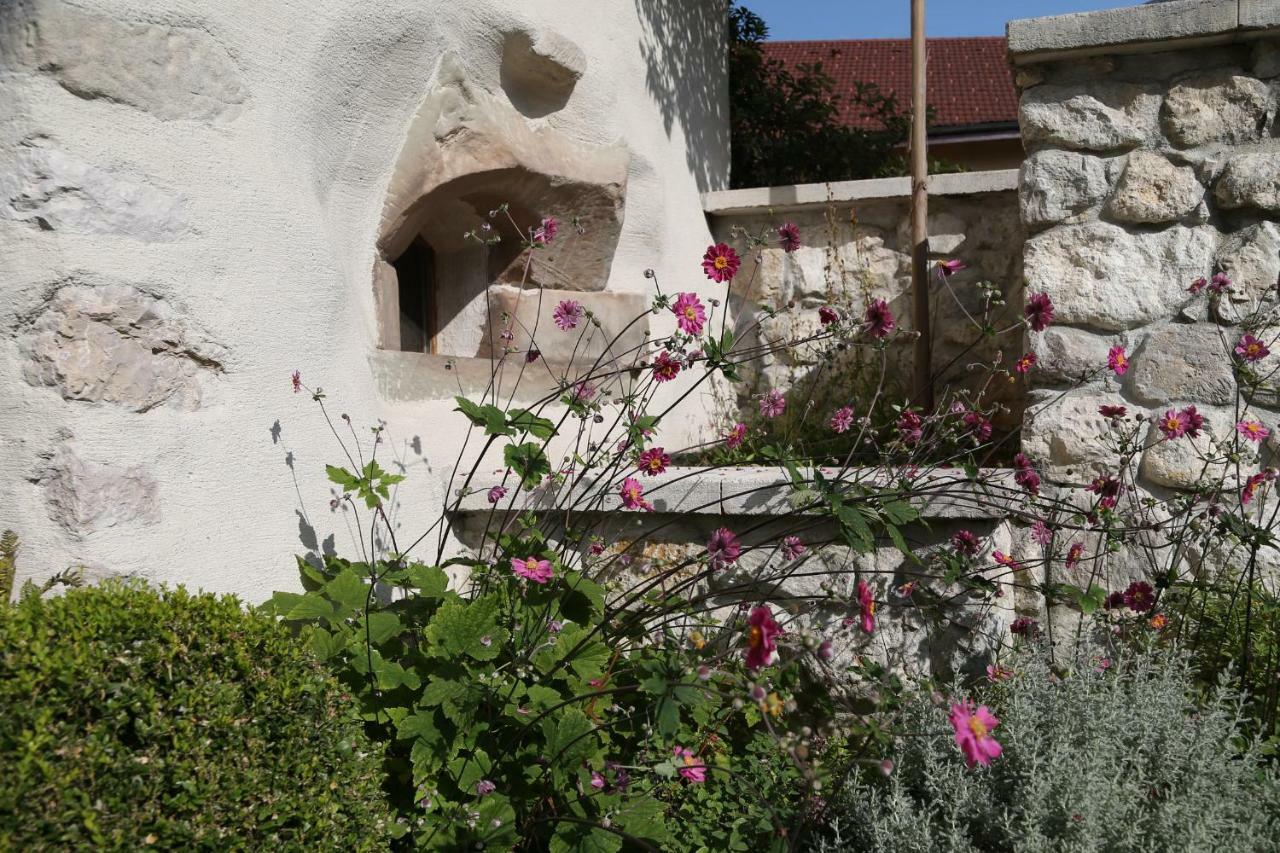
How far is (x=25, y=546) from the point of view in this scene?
195 centimetres

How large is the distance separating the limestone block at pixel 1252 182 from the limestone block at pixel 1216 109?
85 mm

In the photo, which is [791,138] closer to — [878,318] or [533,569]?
[878,318]

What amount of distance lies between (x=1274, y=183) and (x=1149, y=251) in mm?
360

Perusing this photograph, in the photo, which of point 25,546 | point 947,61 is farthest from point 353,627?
point 947,61

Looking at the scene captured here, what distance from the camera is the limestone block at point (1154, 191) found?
2.89m

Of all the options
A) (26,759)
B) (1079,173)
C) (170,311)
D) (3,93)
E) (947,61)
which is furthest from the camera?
(947,61)

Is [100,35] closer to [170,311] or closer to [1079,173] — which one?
[170,311]

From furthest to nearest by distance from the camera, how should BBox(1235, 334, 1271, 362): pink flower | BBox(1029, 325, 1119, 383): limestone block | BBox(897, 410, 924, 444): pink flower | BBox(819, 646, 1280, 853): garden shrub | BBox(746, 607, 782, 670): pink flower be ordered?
BBox(1029, 325, 1119, 383): limestone block, BBox(897, 410, 924, 444): pink flower, BBox(1235, 334, 1271, 362): pink flower, BBox(819, 646, 1280, 853): garden shrub, BBox(746, 607, 782, 670): pink flower

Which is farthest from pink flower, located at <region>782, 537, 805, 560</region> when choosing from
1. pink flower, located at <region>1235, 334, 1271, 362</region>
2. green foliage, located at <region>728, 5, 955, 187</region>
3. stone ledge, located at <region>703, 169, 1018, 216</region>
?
green foliage, located at <region>728, 5, 955, 187</region>

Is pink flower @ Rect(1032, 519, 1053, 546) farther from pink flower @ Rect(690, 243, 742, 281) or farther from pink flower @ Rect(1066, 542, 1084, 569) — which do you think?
pink flower @ Rect(690, 243, 742, 281)

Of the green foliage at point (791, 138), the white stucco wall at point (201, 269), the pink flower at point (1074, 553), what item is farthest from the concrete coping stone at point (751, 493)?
the green foliage at point (791, 138)

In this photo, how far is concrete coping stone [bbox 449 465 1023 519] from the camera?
2629mm

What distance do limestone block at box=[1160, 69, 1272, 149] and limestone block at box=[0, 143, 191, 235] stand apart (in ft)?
9.10

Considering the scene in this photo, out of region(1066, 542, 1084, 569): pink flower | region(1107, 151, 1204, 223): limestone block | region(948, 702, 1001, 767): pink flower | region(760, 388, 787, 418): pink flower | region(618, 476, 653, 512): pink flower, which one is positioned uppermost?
region(1107, 151, 1204, 223): limestone block
